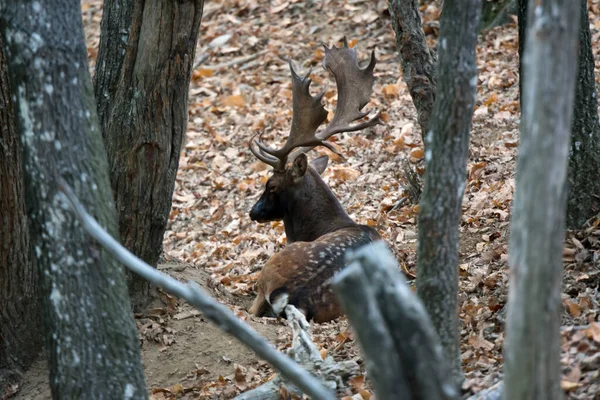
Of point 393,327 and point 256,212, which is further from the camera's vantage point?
point 256,212

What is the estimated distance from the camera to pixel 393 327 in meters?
2.61

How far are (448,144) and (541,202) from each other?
901 mm

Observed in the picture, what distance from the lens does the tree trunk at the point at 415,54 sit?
7.27 metres

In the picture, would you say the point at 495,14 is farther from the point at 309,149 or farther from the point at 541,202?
the point at 541,202

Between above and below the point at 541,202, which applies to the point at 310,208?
below

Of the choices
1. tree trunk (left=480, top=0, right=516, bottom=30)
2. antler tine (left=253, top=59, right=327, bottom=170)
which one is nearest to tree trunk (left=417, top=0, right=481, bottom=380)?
antler tine (left=253, top=59, right=327, bottom=170)

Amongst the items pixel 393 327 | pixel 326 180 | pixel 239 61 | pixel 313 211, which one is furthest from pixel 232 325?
pixel 239 61

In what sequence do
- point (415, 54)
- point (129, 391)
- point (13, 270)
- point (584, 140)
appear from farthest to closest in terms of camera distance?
point (415, 54) < point (584, 140) < point (13, 270) < point (129, 391)

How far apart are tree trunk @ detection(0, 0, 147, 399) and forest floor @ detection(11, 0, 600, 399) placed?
1661 millimetres

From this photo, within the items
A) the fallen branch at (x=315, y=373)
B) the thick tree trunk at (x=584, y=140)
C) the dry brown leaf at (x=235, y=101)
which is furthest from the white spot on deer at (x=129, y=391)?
the dry brown leaf at (x=235, y=101)

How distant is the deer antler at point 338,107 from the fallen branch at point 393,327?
5.38 meters

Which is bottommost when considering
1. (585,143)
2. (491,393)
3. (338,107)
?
(491,393)

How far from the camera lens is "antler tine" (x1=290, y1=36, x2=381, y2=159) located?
820cm

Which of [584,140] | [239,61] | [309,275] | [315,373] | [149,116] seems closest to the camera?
[315,373]
